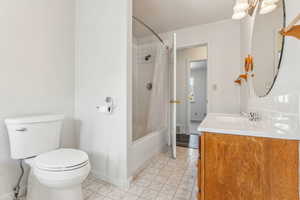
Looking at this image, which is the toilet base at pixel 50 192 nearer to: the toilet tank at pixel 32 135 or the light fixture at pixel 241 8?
the toilet tank at pixel 32 135

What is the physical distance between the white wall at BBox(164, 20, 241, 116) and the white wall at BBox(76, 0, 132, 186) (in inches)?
71.6

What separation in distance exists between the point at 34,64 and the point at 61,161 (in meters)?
1.06

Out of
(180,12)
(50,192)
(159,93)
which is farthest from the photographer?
(159,93)

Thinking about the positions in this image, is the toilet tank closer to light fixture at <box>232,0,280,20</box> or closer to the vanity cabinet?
the vanity cabinet

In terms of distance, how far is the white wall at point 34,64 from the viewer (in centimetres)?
124

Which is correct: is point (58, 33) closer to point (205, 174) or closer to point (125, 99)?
point (125, 99)

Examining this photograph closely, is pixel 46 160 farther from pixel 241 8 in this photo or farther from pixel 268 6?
pixel 241 8

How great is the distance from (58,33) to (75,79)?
561mm

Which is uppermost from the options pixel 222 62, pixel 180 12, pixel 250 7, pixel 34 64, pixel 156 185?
pixel 180 12

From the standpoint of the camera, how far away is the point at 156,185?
1.50 meters

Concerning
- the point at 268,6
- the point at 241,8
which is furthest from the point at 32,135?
the point at 241,8

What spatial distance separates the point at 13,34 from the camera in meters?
1.28

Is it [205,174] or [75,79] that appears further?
[75,79]

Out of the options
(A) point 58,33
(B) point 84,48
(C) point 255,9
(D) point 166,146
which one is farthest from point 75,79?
(C) point 255,9
